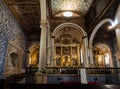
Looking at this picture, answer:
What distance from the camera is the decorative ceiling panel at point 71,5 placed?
11484mm

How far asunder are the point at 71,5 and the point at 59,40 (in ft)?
19.5

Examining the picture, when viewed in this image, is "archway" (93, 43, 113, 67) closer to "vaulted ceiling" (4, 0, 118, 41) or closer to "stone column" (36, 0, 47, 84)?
"vaulted ceiling" (4, 0, 118, 41)

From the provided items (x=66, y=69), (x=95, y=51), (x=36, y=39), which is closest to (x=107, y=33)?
(x=95, y=51)

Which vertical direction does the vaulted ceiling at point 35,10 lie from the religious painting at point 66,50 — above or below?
above

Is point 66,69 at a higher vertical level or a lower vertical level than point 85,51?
lower

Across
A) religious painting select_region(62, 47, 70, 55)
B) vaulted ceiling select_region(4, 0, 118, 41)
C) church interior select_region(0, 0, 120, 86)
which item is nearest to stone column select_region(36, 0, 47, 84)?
church interior select_region(0, 0, 120, 86)

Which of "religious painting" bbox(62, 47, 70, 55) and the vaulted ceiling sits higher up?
the vaulted ceiling

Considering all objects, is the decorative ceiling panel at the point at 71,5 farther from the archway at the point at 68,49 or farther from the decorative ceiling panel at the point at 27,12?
the archway at the point at 68,49

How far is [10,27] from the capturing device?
8656 mm

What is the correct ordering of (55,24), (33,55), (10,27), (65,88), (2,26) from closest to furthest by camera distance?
(65,88) < (2,26) < (10,27) < (55,24) < (33,55)

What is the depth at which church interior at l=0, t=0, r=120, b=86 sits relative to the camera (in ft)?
24.9

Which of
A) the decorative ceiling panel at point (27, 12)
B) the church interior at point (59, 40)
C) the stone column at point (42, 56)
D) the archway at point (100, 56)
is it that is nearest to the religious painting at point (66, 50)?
the church interior at point (59, 40)

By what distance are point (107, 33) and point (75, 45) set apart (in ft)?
15.6

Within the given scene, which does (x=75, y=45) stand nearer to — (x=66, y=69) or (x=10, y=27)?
(x=66, y=69)
